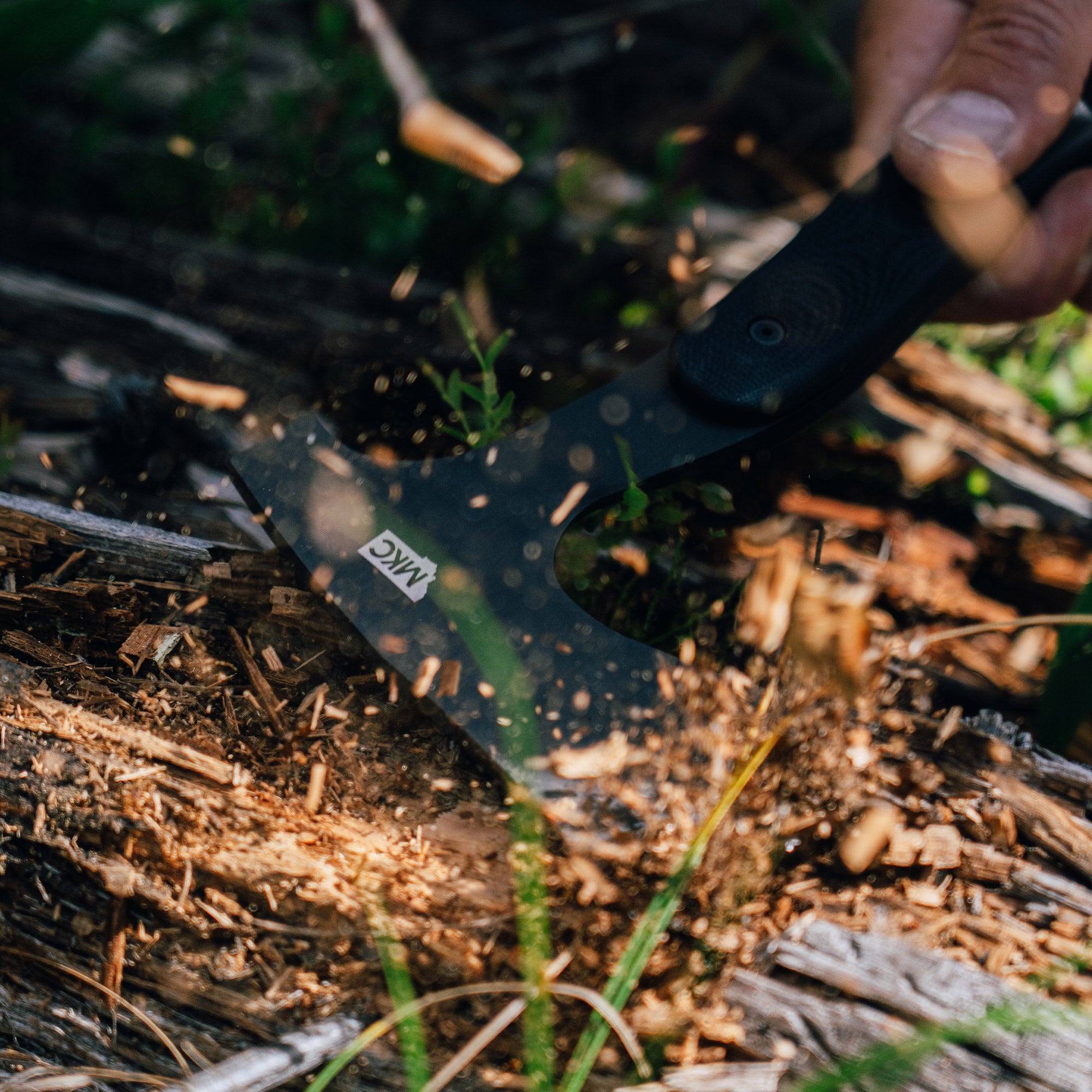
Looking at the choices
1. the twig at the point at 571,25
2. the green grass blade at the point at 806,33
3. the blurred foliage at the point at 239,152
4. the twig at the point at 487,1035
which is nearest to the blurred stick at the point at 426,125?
the blurred foliage at the point at 239,152

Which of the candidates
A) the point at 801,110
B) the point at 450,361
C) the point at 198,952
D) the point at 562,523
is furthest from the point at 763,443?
the point at 801,110

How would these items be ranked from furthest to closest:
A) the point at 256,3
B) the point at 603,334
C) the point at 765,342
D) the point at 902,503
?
the point at 256,3, the point at 603,334, the point at 902,503, the point at 765,342

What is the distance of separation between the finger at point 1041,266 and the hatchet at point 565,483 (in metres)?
0.50

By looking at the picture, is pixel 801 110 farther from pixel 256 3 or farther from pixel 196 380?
pixel 196 380

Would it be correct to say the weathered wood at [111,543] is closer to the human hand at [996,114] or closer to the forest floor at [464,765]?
the forest floor at [464,765]

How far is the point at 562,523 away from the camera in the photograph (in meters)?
1.29

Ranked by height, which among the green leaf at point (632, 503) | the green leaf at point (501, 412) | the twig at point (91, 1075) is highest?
the green leaf at point (501, 412)

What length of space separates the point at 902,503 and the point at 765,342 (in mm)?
733

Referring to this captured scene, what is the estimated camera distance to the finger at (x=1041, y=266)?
192 cm

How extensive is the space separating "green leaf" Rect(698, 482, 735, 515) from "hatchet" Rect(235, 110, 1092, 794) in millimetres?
162

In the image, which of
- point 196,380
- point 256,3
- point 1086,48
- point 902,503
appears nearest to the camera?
point 1086,48

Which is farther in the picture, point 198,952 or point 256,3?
point 256,3

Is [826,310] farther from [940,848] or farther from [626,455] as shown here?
[940,848]

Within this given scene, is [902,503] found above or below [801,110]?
below
